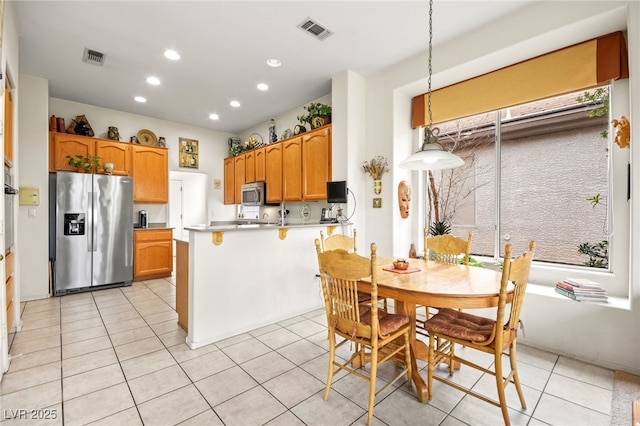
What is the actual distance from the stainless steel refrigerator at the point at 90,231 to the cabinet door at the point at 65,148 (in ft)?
0.63

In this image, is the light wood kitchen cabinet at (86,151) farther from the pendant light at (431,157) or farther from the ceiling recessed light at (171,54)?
the pendant light at (431,157)

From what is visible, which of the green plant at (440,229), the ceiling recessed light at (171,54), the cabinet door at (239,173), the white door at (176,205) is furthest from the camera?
the white door at (176,205)

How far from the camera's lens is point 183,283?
2.94 m

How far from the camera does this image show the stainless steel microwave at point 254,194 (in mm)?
5145

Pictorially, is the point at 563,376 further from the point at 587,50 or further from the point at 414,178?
the point at 587,50

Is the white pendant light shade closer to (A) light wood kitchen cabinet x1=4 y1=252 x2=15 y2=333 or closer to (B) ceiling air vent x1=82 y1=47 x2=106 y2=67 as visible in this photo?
(A) light wood kitchen cabinet x1=4 y1=252 x2=15 y2=333

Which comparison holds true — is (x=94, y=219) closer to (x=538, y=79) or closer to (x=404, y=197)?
(x=404, y=197)

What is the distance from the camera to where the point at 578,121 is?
277 cm

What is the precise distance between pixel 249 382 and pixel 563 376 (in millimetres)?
2294

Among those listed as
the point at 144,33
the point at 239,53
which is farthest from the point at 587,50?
the point at 144,33

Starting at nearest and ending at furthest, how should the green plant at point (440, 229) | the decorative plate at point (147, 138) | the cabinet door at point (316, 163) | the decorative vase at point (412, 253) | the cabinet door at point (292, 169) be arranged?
the green plant at point (440, 229), the decorative vase at point (412, 253), the cabinet door at point (316, 163), the cabinet door at point (292, 169), the decorative plate at point (147, 138)

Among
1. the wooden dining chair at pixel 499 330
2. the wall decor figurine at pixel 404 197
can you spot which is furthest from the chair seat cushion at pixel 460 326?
the wall decor figurine at pixel 404 197

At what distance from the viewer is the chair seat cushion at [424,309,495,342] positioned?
1.71 meters

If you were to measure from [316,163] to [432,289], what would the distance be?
2741 millimetres
